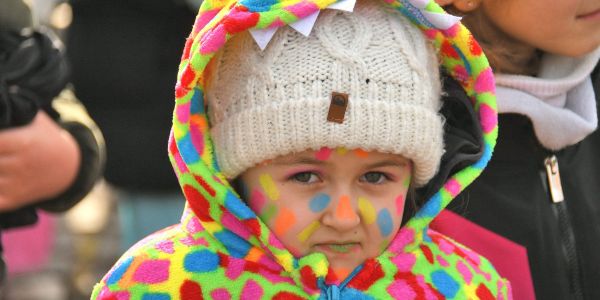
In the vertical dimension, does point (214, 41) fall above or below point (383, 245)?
above

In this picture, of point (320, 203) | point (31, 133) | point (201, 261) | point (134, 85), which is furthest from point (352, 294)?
point (134, 85)

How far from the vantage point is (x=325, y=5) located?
8.79 feet

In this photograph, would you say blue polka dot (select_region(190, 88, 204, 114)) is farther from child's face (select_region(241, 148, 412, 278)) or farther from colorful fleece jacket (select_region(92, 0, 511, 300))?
child's face (select_region(241, 148, 412, 278))

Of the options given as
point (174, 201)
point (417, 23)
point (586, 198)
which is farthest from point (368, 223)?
point (174, 201)

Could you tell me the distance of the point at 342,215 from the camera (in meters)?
2.68

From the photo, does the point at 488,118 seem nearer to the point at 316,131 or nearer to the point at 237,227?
the point at 316,131

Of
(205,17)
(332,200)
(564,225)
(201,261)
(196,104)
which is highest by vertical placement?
(205,17)

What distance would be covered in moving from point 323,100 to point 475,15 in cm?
81

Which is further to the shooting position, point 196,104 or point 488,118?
point 488,118

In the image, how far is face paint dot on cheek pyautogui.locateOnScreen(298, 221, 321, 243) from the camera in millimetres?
2723

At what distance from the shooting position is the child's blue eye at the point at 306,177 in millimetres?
2742

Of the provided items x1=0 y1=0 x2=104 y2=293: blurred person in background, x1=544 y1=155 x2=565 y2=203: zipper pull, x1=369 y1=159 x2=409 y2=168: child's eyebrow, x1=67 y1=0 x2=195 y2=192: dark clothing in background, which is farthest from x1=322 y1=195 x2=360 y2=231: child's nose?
x1=67 y1=0 x2=195 y2=192: dark clothing in background

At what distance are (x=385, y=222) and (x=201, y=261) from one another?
1.28ft

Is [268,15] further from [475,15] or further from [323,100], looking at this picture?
[475,15]
